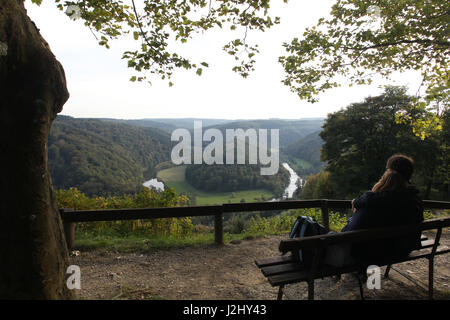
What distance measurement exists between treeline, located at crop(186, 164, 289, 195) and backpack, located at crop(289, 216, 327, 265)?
260 feet

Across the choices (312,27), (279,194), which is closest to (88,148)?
(279,194)

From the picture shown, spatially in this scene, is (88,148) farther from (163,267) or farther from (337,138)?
(163,267)

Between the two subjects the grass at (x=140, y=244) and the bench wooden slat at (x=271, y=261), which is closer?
the bench wooden slat at (x=271, y=261)

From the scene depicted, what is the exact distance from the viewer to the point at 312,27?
718cm

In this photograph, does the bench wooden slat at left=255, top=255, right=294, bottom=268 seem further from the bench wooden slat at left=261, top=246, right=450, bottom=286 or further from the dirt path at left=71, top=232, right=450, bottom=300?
the dirt path at left=71, top=232, right=450, bottom=300

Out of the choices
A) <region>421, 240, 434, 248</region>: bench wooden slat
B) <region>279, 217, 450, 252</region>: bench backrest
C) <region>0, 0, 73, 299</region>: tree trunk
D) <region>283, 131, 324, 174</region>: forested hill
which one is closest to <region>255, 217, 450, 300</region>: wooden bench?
<region>279, 217, 450, 252</region>: bench backrest

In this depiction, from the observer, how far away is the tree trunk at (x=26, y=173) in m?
2.24

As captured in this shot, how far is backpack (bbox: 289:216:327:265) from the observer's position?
2.82m

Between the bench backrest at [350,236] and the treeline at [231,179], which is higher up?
the bench backrest at [350,236]

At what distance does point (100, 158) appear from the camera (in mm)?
72875

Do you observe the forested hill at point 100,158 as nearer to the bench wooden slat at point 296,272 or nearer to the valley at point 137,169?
the valley at point 137,169

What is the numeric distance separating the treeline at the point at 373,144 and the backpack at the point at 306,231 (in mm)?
18115

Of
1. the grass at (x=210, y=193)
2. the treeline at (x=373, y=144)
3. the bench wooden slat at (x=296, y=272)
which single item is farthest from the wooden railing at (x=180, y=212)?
the grass at (x=210, y=193)

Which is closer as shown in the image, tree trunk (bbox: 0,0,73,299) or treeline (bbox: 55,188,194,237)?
tree trunk (bbox: 0,0,73,299)
